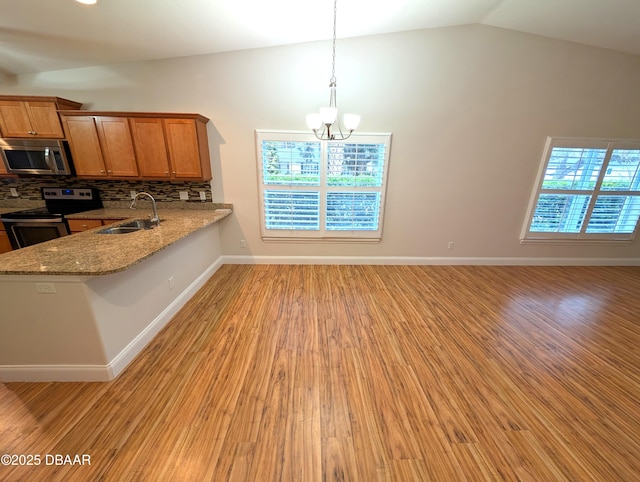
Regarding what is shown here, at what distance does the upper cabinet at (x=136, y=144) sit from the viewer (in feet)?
9.78

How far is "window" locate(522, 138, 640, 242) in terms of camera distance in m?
3.48

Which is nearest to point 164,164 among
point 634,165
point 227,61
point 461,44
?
point 227,61

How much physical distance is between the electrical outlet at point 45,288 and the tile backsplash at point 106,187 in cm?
225

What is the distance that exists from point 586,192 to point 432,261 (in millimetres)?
2521

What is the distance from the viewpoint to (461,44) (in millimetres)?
3123

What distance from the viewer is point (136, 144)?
3.05 m

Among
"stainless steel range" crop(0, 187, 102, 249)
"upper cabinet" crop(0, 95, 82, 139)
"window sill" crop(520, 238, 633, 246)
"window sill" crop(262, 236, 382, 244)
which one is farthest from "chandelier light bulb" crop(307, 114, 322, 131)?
"window sill" crop(520, 238, 633, 246)

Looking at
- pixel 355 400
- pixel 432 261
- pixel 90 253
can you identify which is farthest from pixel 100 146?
pixel 432 261

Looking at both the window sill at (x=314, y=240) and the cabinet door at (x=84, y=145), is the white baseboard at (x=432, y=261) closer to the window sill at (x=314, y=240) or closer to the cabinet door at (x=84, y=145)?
the window sill at (x=314, y=240)

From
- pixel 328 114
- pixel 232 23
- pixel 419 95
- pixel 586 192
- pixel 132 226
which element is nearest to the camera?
pixel 328 114

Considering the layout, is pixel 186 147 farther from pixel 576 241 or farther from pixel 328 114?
pixel 576 241

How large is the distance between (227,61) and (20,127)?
108 inches

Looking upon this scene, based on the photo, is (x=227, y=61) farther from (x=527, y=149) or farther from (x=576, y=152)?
(x=576, y=152)

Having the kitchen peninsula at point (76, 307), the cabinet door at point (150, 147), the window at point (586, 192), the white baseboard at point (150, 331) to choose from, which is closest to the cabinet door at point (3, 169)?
the cabinet door at point (150, 147)
